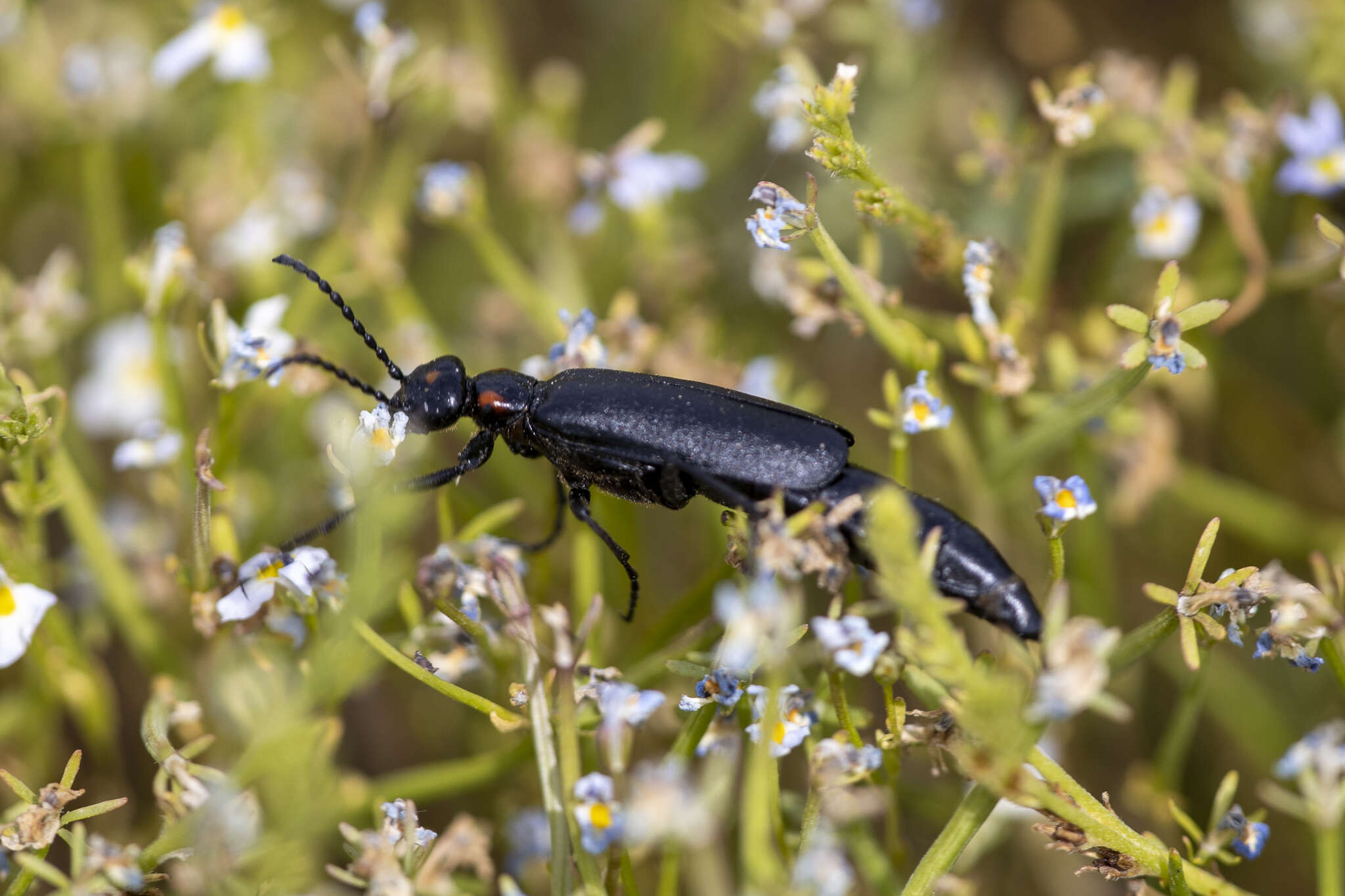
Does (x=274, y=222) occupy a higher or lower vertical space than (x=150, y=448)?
higher

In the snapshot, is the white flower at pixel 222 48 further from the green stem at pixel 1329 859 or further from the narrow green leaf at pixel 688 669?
the green stem at pixel 1329 859

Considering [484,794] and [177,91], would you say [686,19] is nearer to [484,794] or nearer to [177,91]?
[177,91]

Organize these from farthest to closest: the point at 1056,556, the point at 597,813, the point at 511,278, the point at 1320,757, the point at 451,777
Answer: the point at 511,278
the point at 451,777
the point at 1056,556
the point at 597,813
the point at 1320,757

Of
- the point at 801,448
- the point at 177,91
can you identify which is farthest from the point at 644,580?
the point at 177,91

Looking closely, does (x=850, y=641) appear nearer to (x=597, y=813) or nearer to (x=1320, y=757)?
(x=597, y=813)

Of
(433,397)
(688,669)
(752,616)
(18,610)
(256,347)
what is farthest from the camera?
(433,397)

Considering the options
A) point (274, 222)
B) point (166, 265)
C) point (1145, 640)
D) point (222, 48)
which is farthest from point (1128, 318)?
point (222, 48)
